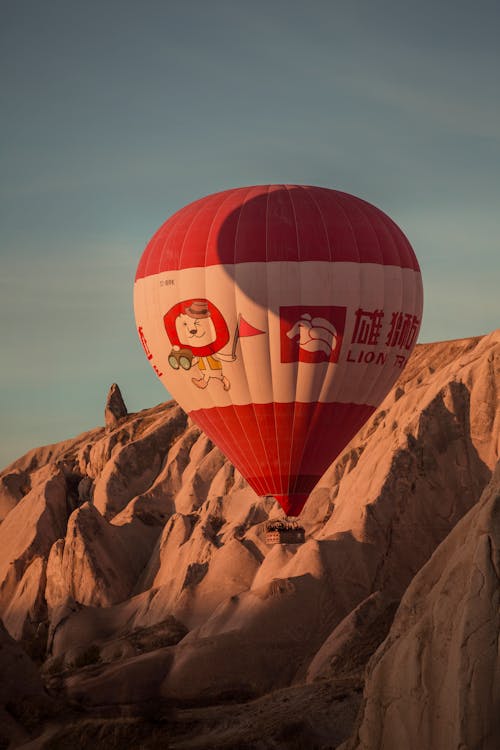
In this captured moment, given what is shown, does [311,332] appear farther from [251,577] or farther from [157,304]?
[251,577]

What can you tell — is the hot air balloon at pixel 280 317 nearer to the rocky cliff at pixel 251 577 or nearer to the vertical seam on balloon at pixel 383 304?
the vertical seam on balloon at pixel 383 304

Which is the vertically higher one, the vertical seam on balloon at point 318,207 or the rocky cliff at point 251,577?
the vertical seam on balloon at point 318,207

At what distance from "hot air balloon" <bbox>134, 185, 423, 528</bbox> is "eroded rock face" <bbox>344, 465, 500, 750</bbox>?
17.9m

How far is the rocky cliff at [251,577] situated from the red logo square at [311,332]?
793 cm

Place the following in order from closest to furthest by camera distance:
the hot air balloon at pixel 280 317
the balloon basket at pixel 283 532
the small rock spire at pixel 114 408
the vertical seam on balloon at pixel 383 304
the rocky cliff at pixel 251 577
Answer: the rocky cliff at pixel 251 577
the hot air balloon at pixel 280 317
the vertical seam on balloon at pixel 383 304
the balloon basket at pixel 283 532
the small rock spire at pixel 114 408

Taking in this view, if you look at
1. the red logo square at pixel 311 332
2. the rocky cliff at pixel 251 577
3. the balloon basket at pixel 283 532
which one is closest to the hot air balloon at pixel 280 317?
the red logo square at pixel 311 332

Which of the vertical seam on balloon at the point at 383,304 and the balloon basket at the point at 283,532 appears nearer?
the vertical seam on balloon at the point at 383,304

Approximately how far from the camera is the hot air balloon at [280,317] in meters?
37.8

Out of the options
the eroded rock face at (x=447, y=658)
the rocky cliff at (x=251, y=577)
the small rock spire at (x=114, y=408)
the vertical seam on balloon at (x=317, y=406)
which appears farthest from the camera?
the small rock spire at (x=114, y=408)

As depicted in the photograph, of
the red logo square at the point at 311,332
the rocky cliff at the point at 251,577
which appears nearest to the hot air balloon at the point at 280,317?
the red logo square at the point at 311,332

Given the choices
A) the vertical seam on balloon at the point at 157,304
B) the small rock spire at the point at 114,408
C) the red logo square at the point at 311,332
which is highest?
the vertical seam on balloon at the point at 157,304

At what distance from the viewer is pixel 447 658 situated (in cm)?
1841

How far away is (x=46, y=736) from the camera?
3109 centimetres

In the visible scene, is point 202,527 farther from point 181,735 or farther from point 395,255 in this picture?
point 181,735
